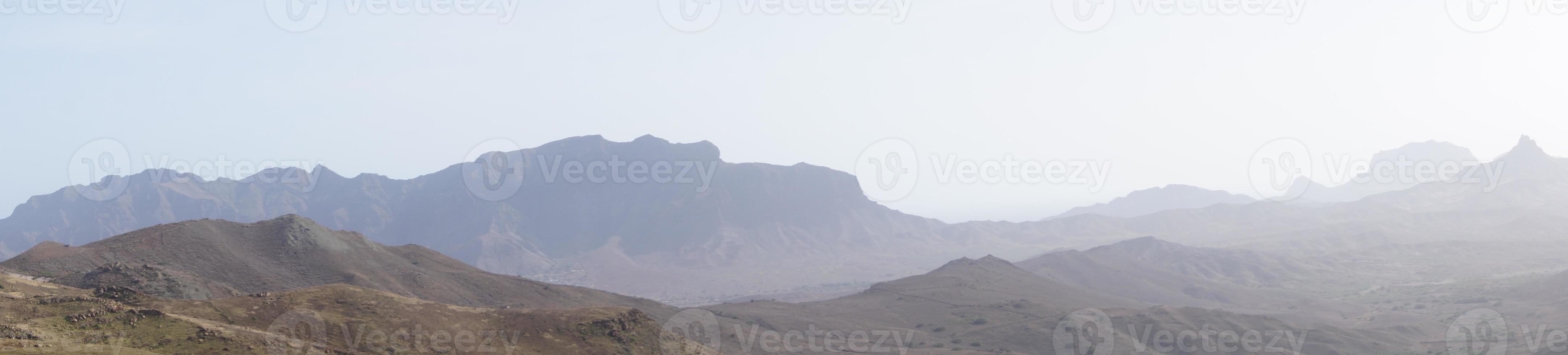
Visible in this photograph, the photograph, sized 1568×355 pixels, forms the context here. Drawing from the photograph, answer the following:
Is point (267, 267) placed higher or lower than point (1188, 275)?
higher

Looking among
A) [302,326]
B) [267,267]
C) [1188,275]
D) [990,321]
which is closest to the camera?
[302,326]

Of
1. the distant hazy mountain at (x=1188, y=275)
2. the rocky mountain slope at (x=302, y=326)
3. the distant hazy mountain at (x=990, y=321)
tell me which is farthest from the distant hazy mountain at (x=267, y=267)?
the distant hazy mountain at (x=1188, y=275)

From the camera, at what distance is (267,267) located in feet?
209

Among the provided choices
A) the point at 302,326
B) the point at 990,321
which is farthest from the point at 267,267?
the point at 990,321

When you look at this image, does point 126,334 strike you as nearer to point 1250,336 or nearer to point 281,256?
point 281,256

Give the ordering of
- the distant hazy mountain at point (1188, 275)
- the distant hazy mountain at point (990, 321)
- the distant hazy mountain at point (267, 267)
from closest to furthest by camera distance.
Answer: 1. the distant hazy mountain at point (267, 267)
2. the distant hazy mountain at point (990, 321)
3. the distant hazy mountain at point (1188, 275)

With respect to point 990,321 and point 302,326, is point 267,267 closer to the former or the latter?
point 302,326

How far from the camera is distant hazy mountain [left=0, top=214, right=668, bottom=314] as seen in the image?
51531 mm

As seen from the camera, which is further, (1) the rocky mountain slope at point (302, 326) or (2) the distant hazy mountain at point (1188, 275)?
(2) the distant hazy mountain at point (1188, 275)

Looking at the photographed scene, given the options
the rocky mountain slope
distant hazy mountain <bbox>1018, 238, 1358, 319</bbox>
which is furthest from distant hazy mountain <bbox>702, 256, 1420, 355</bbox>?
distant hazy mountain <bbox>1018, 238, 1358, 319</bbox>

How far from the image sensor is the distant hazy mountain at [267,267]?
51.5 meters

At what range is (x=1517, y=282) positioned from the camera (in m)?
111

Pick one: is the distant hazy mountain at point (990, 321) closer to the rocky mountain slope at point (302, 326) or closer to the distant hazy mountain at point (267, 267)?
the distant hazy mountain at point (267, 267)

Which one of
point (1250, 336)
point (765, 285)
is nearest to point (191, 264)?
point (1250, 336)
